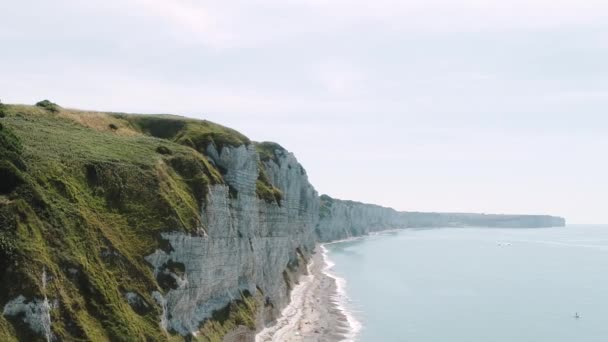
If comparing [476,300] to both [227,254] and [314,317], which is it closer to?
[314,317]

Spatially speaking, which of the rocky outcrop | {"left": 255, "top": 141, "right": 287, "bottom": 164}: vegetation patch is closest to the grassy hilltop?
the rocky outcrop

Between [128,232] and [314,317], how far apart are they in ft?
131

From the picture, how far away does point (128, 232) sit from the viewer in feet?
179

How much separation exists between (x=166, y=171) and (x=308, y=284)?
189 feet

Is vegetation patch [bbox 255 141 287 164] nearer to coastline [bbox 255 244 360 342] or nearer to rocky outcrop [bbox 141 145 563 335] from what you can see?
coastline [bbox 255 244 360 342]

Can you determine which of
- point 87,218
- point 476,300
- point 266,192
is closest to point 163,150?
point 87,218

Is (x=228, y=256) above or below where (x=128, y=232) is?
below

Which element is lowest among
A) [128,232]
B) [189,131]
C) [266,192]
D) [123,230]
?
[128,232]

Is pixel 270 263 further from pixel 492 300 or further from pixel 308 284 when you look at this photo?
pixel 492 300

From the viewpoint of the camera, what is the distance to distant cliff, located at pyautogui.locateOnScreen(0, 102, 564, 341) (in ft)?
138

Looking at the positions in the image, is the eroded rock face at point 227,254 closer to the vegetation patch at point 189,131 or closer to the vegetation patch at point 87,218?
the vegetation patch at point 87,218

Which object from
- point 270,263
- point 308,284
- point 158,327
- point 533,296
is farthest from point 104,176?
point 533,296

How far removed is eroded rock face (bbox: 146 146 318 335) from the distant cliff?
7.0 inches

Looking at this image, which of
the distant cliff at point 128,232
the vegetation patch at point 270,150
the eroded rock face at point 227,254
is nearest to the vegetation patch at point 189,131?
the distant cliff at point 128,232
